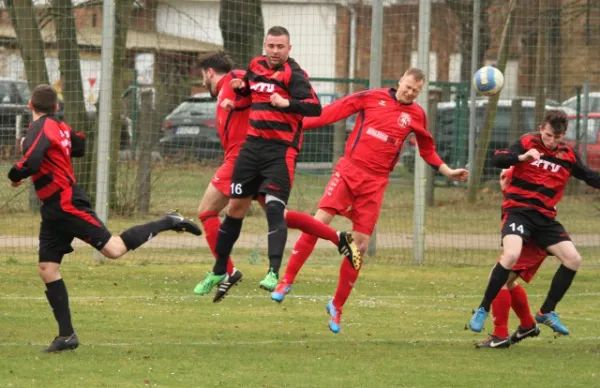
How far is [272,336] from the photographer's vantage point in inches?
386

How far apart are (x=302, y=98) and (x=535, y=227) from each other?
2226mm

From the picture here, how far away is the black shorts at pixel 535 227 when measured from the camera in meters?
9.49

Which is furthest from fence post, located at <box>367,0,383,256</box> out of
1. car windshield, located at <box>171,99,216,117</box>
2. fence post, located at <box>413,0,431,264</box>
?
car windshield, located at <box>171,99,216,117</box>

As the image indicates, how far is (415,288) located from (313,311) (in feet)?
7.76

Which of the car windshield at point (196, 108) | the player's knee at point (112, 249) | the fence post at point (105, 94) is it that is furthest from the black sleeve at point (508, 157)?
the car windshield at point (196, 108)

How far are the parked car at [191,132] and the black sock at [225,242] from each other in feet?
23.4

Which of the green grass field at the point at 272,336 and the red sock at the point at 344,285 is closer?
the green grass field at the point at 272,336

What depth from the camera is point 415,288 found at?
13.4m

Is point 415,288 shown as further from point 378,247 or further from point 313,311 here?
point 378,247

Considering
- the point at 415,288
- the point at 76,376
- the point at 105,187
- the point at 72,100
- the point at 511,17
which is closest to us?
the point at 76,376

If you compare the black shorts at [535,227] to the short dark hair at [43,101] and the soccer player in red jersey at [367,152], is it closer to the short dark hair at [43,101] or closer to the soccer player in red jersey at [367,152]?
the soccer player in red jersey at [367,152]

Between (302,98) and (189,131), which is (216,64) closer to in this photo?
(302,98)

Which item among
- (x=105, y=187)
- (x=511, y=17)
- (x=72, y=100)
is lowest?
(x=105, y=187)

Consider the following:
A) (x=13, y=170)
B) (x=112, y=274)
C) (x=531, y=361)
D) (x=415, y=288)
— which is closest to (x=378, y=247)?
(x=415, y=288)
